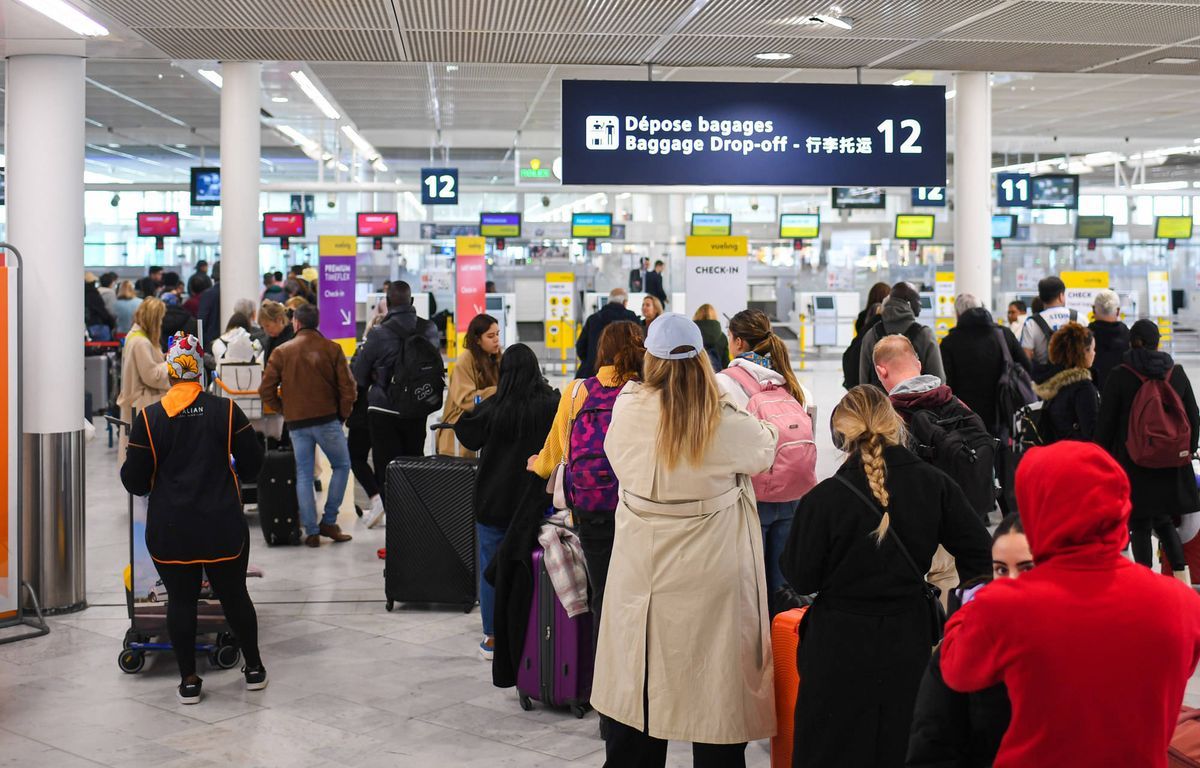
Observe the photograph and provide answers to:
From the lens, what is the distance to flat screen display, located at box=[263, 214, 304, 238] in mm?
23234

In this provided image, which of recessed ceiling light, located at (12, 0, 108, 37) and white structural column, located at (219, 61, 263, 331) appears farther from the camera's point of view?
white structural column, located at (219, 61, 263, 331)

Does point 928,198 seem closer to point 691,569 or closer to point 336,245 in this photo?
point 336,245

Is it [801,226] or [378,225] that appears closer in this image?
[378,225]

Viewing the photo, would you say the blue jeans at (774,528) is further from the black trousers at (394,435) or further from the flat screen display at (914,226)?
the flat screen display at (914,226)

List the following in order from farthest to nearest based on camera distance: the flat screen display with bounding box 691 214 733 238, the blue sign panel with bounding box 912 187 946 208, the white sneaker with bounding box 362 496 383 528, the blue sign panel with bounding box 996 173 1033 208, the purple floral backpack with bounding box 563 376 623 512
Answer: the flat screen display with bounding box 691 214 733 238, the blue sign panel with bounding box 912 187 946 208, the blue sign panel with bounding box 996 173 1033 208, the white sneaker with bounding box 362 496 383 528, the purple floral backpack with bounding box 563 376 623 512

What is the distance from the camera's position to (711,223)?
86.9 feet

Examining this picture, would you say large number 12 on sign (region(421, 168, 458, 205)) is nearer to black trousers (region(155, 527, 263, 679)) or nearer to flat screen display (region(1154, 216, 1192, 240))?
flat screen display (region(1154, 216, 1192, 240))

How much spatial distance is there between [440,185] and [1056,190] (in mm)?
11969

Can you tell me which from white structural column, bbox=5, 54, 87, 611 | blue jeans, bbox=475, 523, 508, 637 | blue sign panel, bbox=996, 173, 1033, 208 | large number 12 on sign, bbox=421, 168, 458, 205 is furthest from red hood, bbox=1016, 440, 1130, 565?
large number 12 on sign, bbox=421, 168, 458, 205

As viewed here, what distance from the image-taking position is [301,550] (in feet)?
25.7

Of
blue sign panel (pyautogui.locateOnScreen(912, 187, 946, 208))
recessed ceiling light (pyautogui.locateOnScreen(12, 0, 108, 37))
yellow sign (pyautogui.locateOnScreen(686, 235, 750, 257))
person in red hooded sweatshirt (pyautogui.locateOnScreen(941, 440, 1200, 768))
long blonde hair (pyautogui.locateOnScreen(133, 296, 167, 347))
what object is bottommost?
person in red hooded sweatshirt (pyautogui.locateOnScreen(941, 440, 1200, 768))

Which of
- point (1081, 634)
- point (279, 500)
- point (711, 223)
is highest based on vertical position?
point (711, 223)

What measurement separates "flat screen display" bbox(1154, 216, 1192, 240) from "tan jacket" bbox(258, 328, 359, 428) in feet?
78.0

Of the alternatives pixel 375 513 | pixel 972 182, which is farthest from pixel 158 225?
pixel 375 513
